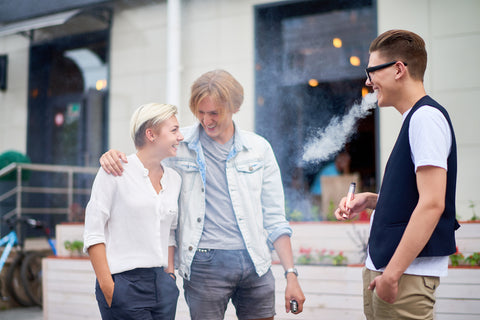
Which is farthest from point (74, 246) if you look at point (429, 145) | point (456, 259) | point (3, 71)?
point (429, 145)

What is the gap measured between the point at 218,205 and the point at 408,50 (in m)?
1.09

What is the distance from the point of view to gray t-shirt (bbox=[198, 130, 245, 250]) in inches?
93.7

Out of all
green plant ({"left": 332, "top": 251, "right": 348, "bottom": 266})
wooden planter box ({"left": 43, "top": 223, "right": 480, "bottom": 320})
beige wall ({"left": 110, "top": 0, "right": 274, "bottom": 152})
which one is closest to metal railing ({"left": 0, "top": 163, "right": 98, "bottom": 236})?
beige wall ({"left": 110, "top": 0, "right": 274, "bottom": 152})

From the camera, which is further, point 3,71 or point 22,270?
point 3,71

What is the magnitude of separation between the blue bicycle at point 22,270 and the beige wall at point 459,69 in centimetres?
433

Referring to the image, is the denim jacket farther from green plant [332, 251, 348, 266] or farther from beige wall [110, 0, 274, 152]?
beige wall [110, 0, 274, 152]

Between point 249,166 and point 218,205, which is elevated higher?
point 249,166

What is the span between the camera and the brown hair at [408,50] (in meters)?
1.84

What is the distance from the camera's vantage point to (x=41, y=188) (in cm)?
689

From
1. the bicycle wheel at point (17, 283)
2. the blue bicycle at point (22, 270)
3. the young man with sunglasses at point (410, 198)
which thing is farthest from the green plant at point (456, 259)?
the bicycle wheel at point (17, 283)

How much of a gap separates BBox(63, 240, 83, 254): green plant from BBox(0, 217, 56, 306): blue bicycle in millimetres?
1390

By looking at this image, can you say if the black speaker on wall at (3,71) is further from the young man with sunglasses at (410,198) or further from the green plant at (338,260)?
the young man with sunglasses at (410,198)

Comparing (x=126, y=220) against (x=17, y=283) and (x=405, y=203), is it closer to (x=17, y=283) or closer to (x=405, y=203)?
(x=405, y=203)

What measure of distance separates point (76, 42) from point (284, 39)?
9.25 feet
